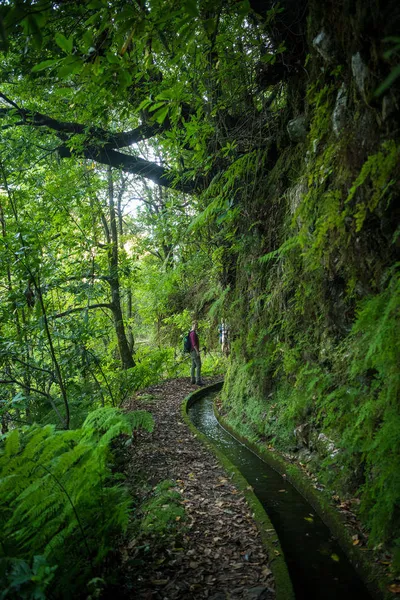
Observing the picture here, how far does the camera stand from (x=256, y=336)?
7039 millimetres

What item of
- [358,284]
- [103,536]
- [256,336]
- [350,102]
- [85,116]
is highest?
[85,116]

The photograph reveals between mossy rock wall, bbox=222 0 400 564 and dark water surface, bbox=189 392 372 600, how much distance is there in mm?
430

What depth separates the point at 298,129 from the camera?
221 inches

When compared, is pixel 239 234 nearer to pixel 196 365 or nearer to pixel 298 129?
pixel 298 129

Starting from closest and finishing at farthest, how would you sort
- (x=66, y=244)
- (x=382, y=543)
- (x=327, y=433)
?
(x=382, y=543) → (x=327, y=433) → (x=66, y=244)

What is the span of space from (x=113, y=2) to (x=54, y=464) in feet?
15.5

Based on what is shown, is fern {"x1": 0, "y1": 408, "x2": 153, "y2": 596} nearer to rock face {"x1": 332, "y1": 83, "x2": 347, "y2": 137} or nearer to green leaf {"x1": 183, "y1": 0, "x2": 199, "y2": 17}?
green leaf {"x1": 183, "y1": 0, "x2": 199, "y2": 17}

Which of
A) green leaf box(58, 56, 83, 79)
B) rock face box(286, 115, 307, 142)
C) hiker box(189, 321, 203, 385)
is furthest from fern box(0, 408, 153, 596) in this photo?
hiker box(189, 321, 203, 385)

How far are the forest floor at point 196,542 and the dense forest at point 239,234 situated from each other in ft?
1.42

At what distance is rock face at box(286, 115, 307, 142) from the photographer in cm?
552

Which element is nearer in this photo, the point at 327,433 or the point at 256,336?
the point at 327,433

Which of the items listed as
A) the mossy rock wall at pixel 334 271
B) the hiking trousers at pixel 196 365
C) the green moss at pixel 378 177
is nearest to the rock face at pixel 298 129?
the mossy rock wall at pixel 334 271

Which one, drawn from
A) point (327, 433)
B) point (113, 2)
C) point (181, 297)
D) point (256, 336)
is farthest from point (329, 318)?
point (181, 297)

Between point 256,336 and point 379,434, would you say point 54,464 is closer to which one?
point 379,434
